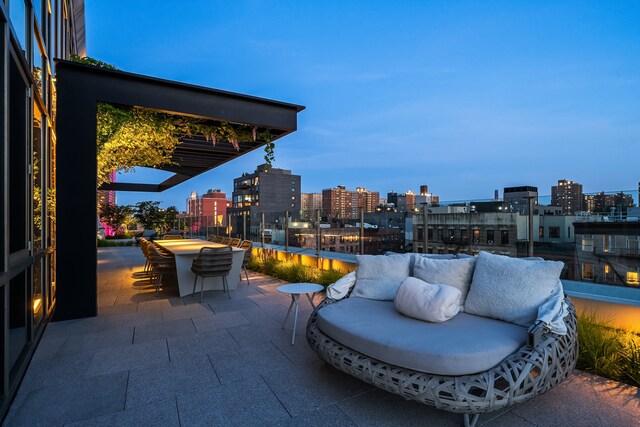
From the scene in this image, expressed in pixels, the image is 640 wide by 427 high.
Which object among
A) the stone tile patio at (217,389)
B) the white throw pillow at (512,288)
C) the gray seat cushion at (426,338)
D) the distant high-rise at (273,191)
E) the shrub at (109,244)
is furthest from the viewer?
the distant high-rise at (273,191)

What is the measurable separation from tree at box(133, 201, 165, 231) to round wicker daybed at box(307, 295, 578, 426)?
1596cm

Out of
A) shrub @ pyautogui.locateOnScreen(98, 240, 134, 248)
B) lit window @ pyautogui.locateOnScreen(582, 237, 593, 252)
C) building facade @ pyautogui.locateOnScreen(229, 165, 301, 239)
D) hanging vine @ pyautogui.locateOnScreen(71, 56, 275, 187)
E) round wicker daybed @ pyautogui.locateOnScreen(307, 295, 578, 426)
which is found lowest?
shrub @ pyautogui.locateOnScreen(98, 240, 134, 248)

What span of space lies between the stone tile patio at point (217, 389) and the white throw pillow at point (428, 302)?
0.61 metres

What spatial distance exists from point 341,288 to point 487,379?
1.58 metres

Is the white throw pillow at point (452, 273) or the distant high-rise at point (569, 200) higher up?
the distant high-rise at point (569, 200)

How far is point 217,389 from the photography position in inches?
93.7

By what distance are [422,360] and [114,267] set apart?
29.2ft

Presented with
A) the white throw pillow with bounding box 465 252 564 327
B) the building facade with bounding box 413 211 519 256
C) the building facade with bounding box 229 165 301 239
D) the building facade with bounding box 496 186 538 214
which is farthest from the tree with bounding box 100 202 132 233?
the building facade with bounding box 229 165 301 239

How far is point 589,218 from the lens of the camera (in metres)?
3.36

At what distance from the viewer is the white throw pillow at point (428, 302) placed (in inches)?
94.6

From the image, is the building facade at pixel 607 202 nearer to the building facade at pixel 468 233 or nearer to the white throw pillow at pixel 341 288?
the building facade at pixel 468 233

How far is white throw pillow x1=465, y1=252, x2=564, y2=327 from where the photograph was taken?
2.38 meters

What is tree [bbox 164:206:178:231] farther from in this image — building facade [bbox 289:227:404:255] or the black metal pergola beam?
the black metal pergola beam

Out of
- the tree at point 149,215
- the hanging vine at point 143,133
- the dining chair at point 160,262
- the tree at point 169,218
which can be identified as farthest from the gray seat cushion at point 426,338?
the tree at point 149,215
